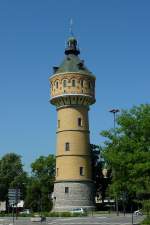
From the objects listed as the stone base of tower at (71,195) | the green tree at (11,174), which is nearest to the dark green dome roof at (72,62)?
the stone base of tower at (71,195)

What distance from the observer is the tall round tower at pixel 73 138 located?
6731 cm

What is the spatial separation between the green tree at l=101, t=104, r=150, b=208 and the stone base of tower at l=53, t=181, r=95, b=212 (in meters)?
22.8

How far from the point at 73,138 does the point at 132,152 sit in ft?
87.9

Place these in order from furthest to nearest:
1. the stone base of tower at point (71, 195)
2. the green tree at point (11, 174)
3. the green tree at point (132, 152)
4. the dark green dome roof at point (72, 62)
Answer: the green tree at point (11, 174), the dark green dome roof at point (72, 62), the stone base of tower at point (71, 195), the green tree at point (132, 152)

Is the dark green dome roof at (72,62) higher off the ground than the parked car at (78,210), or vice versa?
the dark green dome roof at (72,62)

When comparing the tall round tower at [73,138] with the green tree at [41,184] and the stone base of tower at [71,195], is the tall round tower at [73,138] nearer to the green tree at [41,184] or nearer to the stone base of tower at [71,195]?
the stone base of tower at [71,195]

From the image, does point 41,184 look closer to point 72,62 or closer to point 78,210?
point 78,210

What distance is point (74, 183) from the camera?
67.2 meters

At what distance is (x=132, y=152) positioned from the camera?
4128cm

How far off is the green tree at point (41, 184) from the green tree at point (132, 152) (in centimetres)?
3751

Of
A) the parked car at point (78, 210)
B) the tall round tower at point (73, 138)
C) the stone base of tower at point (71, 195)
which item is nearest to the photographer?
the parked car at point (78, 210)

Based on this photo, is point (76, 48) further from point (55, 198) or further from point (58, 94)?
point (55, 198)

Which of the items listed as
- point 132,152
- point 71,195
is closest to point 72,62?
point 71,195

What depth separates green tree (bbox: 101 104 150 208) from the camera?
39031 mm
